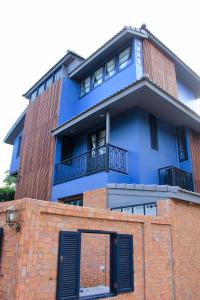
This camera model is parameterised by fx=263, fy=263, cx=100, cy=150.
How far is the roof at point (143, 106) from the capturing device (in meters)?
8.85

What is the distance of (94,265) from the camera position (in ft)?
23.5

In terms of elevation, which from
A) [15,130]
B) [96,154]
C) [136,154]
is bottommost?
[136,154]

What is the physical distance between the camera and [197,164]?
11.3 meters

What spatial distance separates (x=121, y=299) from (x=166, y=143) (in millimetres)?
7063

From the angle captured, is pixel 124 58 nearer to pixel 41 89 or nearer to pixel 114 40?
pixel 114 40

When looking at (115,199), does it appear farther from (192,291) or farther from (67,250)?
(67,250)

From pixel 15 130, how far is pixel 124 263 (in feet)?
52.8

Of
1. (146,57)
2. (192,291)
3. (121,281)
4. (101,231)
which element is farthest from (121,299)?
(146,57)

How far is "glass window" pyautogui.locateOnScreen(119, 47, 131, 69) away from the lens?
36.5 ft

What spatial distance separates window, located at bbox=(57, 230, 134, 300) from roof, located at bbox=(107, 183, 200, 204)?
5.30ft

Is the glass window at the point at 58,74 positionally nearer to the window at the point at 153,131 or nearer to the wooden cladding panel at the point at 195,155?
the window at the point at 153,131

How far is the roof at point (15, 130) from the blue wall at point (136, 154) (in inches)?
335

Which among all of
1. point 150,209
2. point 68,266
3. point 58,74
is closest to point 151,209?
point 150,209

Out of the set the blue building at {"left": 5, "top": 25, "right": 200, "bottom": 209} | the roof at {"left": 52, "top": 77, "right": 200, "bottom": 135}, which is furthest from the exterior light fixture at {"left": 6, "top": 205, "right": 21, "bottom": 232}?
the roof at {"left": 52, "top": 77, "right": 200, "bottom": 135}
